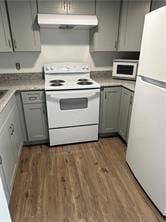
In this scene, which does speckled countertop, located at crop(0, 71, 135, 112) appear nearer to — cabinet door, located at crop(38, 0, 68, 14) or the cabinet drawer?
the cabinet drawer

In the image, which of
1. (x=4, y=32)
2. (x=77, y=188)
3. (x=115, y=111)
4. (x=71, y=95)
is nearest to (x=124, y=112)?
(x=115, y=111)

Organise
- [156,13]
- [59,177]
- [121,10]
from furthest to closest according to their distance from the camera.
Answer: [121,10] → [59,177] → [156,13]

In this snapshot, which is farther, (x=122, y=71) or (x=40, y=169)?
(x=122, y=71)

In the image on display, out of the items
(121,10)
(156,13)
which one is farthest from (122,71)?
(156,13)

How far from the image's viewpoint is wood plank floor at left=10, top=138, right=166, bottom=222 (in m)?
1.48

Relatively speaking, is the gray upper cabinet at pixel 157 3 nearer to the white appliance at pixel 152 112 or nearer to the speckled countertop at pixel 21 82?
the white appliance at pixel 152 112

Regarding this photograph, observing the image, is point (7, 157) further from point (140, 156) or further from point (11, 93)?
point (140, 156)

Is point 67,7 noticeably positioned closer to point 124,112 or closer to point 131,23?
point 131,23

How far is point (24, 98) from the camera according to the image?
2158mm

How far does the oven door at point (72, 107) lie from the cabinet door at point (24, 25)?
0.77m

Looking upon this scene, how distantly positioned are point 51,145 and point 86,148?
1.75ft

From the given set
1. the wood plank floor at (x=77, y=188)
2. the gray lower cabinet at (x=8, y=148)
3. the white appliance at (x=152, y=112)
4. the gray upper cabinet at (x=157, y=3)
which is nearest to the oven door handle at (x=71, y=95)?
the gray lower cabinet at (x=8, y=148)

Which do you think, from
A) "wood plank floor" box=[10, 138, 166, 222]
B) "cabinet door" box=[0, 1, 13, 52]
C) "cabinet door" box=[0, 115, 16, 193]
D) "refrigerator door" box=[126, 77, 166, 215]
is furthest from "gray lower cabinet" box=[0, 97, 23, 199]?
"refrigerator door" box=[126, 77, 166, 215]

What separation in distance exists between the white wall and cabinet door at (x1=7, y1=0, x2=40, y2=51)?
12.4 inches
